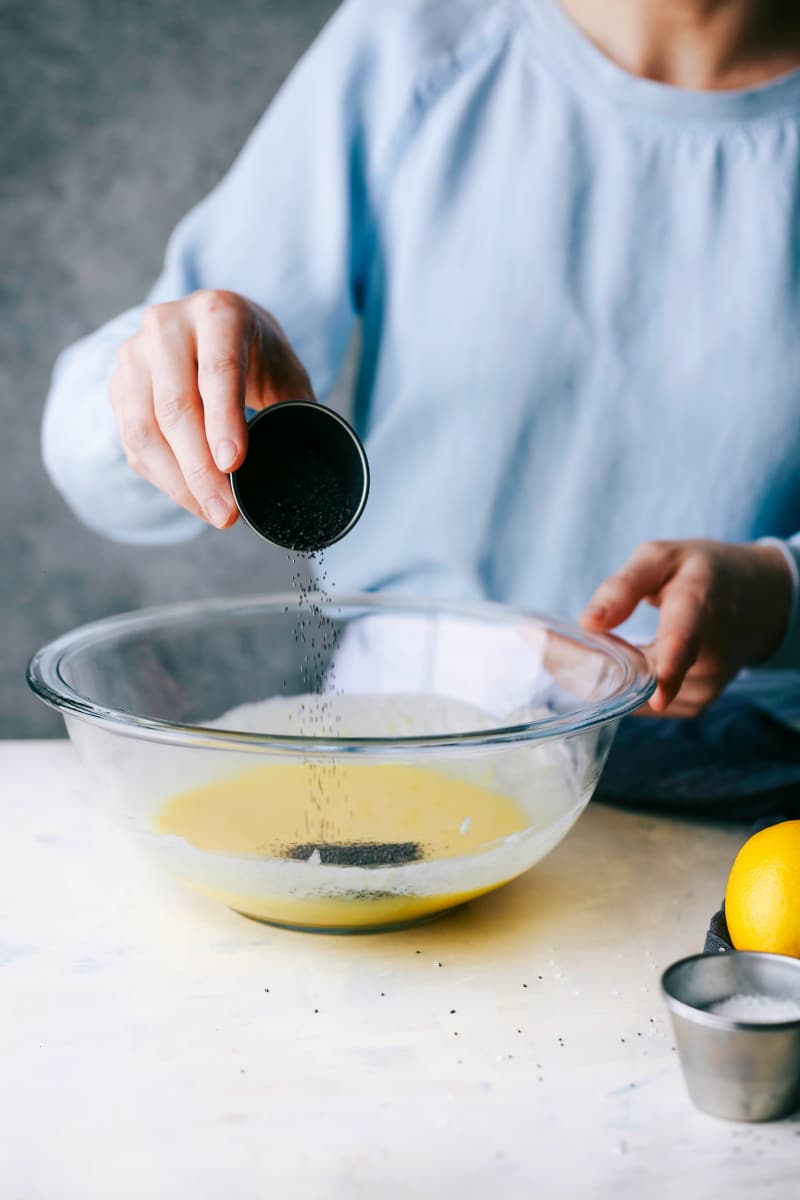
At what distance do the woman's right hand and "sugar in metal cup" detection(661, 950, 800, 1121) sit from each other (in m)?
0.44

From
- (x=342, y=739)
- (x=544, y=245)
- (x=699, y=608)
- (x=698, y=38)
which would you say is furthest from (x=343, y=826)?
(x=698, y=38)

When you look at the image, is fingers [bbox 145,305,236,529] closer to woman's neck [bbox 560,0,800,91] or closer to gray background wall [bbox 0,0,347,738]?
woman's neck [bbox 560,0,800,91]

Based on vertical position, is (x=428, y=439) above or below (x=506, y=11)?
below

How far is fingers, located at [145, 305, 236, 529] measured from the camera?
809 millimetres

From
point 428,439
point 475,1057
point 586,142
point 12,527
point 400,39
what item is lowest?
point 12,527

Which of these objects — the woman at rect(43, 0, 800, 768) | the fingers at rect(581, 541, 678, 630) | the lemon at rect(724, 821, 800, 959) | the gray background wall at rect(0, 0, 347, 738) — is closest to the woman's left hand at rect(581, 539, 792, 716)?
the fingers at rect(581, 541, 678, 630)

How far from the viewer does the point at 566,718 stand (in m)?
0.74

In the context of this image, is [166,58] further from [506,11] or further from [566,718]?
[566,718]

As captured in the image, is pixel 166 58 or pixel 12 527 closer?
pixel 166 58

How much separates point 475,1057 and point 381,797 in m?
0.25

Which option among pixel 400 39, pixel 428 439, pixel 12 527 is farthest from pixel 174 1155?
pixel 12 527

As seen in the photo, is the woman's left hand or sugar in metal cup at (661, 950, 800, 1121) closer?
sugar in metal cup at (661, 950, 800, 1121)

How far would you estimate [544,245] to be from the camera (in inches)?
51.3

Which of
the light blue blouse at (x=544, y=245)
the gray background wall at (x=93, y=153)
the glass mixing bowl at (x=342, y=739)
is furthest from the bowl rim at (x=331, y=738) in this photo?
the gray background wall at (x=93, y=153)
